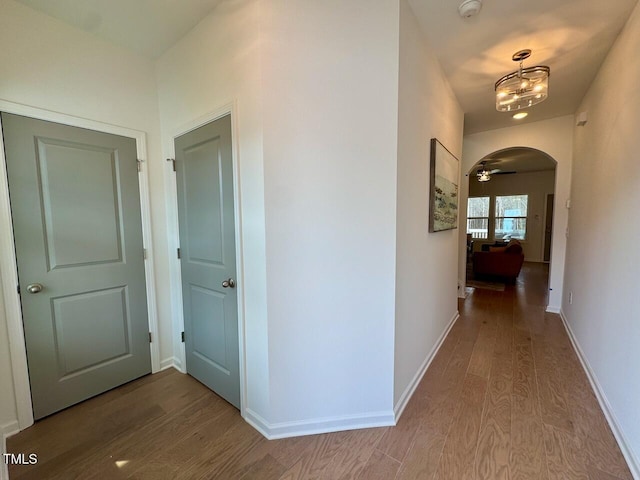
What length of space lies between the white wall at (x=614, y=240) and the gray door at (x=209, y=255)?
241cm

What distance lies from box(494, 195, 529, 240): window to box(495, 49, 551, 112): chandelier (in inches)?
283

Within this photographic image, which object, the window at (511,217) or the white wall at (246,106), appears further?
the window at (511,217)

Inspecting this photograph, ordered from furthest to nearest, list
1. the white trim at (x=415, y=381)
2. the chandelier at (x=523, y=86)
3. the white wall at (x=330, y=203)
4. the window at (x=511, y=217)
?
the window at (x=511, y=217) → the chandelier at (x=523, y=86) → the white trim at (x=415, y=381) → the white wall at (x=330, y=203)

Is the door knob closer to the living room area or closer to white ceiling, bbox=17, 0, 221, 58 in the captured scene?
white ceiling, bbox=17, 0, 221, 58

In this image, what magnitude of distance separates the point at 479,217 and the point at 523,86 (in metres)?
7.52

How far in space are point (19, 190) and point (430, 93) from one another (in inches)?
117

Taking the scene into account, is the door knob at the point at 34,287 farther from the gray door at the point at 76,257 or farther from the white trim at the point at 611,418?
the white trim at the point at 611,418

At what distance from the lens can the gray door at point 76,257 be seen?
5.56ft

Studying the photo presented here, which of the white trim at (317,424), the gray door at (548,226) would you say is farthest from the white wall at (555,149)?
the gray door at (548,226)

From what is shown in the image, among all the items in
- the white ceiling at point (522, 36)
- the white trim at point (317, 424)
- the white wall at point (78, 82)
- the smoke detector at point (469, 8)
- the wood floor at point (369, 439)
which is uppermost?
the white ceiling at point (522, 36)

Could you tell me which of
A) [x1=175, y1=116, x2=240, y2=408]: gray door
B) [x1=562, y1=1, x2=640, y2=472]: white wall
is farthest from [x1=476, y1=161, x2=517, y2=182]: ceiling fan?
[x1=175, y1=116, x2=240, y2=408]: gray door

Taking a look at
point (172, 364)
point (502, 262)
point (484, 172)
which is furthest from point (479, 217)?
point (172, 364)

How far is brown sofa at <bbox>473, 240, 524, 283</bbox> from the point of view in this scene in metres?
5.04

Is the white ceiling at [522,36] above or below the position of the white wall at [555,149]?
above
